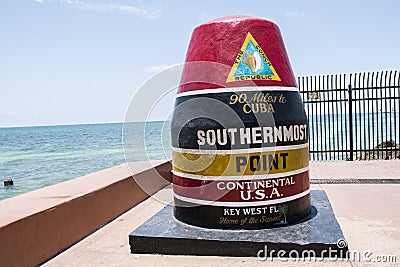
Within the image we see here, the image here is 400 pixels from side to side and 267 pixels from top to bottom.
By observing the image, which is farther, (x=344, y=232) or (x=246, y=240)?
(x=344, y=232)

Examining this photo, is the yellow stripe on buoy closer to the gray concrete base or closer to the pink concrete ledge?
the gray concrete base

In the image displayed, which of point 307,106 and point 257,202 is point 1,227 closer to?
point 257,202

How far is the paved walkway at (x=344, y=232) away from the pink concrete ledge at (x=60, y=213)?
0.16 meters

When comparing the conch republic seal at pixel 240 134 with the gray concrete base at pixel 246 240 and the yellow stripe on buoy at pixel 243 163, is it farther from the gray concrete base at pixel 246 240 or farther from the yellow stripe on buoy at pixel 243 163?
the gray concrete base at pixel 246 240

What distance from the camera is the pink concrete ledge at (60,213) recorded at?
3.99m

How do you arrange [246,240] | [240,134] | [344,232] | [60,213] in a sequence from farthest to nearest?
[344,232] < [60,213] < [240,134] < [246,240]

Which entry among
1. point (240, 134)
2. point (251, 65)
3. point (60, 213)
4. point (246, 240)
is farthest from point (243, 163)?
point (60, 213)

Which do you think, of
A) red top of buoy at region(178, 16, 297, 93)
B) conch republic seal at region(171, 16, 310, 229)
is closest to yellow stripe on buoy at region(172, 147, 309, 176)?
conch republic seal at region(171, 16, 310, 229)

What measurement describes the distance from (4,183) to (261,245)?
58.8ft

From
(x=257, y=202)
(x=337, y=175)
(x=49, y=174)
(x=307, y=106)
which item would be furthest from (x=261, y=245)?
(x=49, y=174)

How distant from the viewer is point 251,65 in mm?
4746

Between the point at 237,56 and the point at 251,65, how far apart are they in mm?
203

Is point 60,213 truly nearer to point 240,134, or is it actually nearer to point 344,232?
point 240,134

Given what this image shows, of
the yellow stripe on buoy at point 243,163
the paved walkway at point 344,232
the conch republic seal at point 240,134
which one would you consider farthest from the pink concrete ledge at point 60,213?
the yellow stripe on buoy at point 243,163
